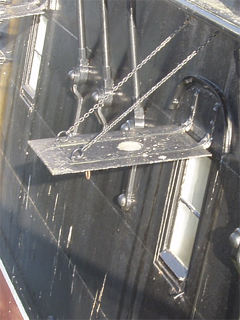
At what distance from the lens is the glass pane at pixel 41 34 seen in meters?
8.59

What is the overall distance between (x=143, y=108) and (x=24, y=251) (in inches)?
145

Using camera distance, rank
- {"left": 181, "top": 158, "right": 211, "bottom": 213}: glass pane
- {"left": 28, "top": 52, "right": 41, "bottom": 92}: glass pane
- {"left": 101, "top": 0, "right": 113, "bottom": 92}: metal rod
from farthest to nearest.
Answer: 1. {"left": 28, "top": 52, "right": 41, "bottom": 92}: glass pane
2. {"left": 101, "top": 0, "right": 113, "bottom": 92}: metal rod
3. {"left": 181, "top": 158, "right": 211, "bottom": 213}: glass pane

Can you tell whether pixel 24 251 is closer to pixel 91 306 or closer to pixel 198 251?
pixel 91 306

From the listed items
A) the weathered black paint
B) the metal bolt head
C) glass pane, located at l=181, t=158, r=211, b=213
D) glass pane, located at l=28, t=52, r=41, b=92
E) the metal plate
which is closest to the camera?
the metal bolt head

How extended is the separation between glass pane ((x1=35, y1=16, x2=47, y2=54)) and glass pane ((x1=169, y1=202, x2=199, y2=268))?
13.7 feet

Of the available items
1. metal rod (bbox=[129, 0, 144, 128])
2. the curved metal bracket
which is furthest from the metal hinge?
the curved metal bracket

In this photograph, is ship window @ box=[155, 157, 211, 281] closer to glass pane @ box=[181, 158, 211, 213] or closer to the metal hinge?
glass pane @ box=[181, 158, 211, 213]

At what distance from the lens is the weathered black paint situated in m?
4.66

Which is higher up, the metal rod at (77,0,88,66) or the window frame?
the metal rod at (77,0,88,66)

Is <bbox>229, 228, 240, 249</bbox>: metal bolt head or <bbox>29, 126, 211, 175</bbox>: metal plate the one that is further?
<bbox>29, 126, 211, 175</bbox>: metal plate

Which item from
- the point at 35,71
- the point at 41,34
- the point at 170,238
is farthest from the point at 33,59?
the point at 170,238

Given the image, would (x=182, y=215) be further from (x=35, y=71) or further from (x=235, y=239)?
(x=35, y=71)

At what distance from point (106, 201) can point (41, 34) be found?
3.22 m

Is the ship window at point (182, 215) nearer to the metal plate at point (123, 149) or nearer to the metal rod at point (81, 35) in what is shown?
the metal plate at point (123, 149)
